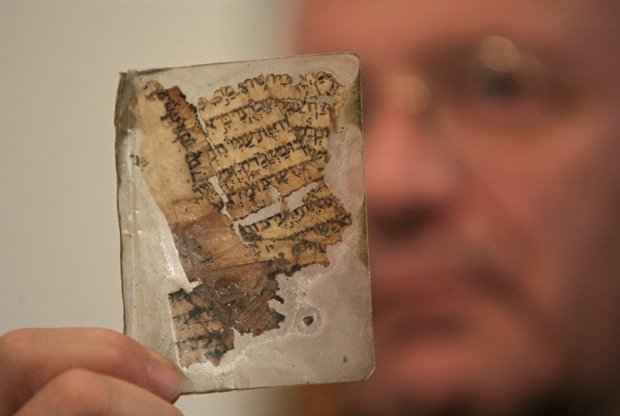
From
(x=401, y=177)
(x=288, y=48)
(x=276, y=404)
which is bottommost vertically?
(x=276, y=404)

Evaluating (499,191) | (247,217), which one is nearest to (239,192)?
(247,217)

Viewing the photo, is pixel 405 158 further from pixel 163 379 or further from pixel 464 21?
pixel 163 379

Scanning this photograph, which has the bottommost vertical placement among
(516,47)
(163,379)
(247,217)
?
(163,379)

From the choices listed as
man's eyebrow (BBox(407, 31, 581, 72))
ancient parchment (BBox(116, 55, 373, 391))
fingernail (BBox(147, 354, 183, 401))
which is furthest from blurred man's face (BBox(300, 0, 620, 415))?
fingernail (BBox(147, 354, 183, 401))

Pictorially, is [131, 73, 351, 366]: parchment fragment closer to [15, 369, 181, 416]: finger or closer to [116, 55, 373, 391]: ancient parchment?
[116, 55, 373, 391]: ancient parchment

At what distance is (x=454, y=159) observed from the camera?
2.37 feet

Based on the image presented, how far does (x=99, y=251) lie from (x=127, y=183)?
0.94 ft

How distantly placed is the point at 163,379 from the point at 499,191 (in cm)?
45

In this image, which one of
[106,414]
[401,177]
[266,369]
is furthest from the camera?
[401,177]

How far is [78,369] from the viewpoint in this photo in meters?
0.44

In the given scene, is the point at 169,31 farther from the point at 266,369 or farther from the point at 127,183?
the point at 266,369

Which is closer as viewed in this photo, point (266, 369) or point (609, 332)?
point (266, 369)

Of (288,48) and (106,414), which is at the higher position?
(288,48)

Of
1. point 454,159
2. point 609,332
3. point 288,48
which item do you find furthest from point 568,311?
point 288,48
